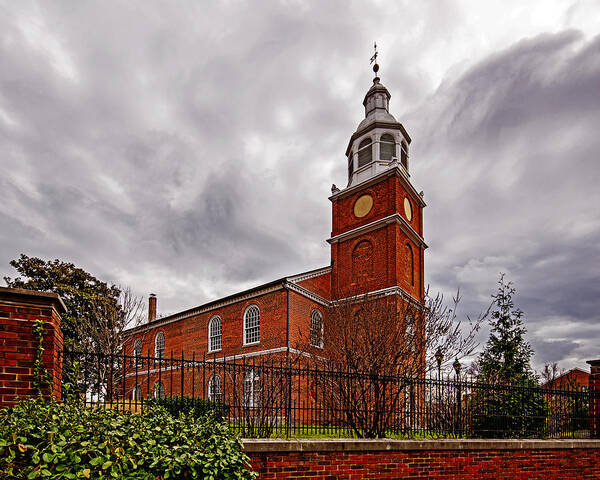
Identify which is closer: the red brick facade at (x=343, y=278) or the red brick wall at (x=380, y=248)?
the red brick facade at (x=343, y=278)

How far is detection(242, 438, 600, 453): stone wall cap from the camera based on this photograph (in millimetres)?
6193

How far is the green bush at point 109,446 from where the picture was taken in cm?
359

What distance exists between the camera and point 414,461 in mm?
7387

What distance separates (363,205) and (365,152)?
3961 millimetres

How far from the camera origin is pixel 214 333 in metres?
27.3

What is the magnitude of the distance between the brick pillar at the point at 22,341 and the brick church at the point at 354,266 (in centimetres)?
1648

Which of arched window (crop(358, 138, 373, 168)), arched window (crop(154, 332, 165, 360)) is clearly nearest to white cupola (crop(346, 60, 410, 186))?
arched window (crop(358, 138, 373, 168))

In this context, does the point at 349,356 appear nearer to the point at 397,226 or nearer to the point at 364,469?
the point at 364,469

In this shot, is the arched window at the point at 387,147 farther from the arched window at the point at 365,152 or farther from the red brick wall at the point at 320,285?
the red brick wall at the point at 320,285

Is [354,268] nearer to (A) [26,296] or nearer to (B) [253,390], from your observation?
(B) [253,390]

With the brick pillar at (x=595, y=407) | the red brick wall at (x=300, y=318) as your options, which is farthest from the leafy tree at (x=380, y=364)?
the red brick wall at (x=300, y=318)

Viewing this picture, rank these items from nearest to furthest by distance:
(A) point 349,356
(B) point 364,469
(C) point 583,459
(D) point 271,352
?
(B) point 364,469, (C) point 583,459, (A) point 349,356, (D) point 271,352

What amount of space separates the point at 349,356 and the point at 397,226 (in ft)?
45.3

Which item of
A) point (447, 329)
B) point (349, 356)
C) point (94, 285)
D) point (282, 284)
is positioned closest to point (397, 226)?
point (282, 284)
